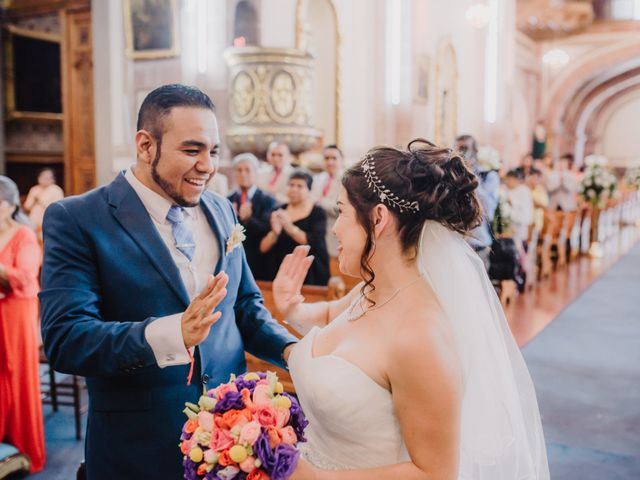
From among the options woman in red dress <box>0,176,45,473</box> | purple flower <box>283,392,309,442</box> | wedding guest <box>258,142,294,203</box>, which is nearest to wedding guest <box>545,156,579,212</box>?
wedding guest <box>258,142,294,203</box>

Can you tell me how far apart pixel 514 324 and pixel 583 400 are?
7.26 feet

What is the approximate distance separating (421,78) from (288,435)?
12.2 meters

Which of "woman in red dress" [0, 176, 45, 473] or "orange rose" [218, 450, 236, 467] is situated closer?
"orange rose" [218, 450, 236, 467]

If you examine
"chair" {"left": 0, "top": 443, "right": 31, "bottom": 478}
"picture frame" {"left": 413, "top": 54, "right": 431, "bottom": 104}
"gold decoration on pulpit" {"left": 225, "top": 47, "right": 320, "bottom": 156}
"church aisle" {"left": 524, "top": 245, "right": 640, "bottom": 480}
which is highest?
"picture frame" {"left": 413, "top": 54, "right": 431, "bottom": 104}

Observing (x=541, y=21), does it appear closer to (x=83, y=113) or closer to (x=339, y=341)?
(x=83, y=113)

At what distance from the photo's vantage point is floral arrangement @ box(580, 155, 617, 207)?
13156mm

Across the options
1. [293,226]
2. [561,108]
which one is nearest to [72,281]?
[293,226]

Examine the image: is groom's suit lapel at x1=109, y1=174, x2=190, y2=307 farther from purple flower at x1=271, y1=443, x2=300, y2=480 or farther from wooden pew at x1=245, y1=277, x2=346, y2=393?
wooden pew at x1=245, y1=277, x2=346, y2=393

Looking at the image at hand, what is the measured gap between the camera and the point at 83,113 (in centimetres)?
1212

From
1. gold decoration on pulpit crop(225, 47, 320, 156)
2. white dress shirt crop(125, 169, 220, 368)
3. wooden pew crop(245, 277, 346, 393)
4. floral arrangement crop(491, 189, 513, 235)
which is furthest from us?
gold decoration on pulpit crop(225, 47, 320, 156)

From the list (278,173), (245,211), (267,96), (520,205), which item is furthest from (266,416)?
(520,205)

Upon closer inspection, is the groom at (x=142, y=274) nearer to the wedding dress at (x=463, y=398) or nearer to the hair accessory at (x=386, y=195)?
the wedding dress at (x=463, y=398)

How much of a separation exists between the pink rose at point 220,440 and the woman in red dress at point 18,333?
2624mm

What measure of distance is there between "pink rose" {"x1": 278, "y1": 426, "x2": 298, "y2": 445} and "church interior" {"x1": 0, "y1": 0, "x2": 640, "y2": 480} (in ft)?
4.35
